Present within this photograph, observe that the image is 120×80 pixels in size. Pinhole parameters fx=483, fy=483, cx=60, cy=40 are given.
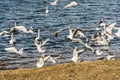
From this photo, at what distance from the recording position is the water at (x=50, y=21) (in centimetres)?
2372

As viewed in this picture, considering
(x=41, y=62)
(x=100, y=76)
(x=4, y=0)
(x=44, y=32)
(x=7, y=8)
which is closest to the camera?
(x=100, y=76)

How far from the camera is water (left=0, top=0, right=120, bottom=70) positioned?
23719mm

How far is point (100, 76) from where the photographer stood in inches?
595

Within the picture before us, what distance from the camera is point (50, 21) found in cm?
3572

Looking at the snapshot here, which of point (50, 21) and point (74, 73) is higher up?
point (74, 73)

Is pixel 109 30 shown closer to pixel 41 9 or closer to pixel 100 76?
pixel 100 76

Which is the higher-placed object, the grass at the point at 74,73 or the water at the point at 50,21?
the grass at the point at 74,73

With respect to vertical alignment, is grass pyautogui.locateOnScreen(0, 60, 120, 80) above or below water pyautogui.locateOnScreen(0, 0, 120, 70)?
above

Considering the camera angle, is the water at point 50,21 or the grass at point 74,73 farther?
the water at point 50,21

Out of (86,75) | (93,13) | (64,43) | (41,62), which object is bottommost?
(93,13)

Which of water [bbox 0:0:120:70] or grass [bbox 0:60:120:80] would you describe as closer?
grass [bbox 0:60:120:80]

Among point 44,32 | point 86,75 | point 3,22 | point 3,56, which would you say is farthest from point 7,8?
point 86,75

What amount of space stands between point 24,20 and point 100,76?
21.2 metres

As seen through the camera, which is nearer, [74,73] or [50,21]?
[74,73]
